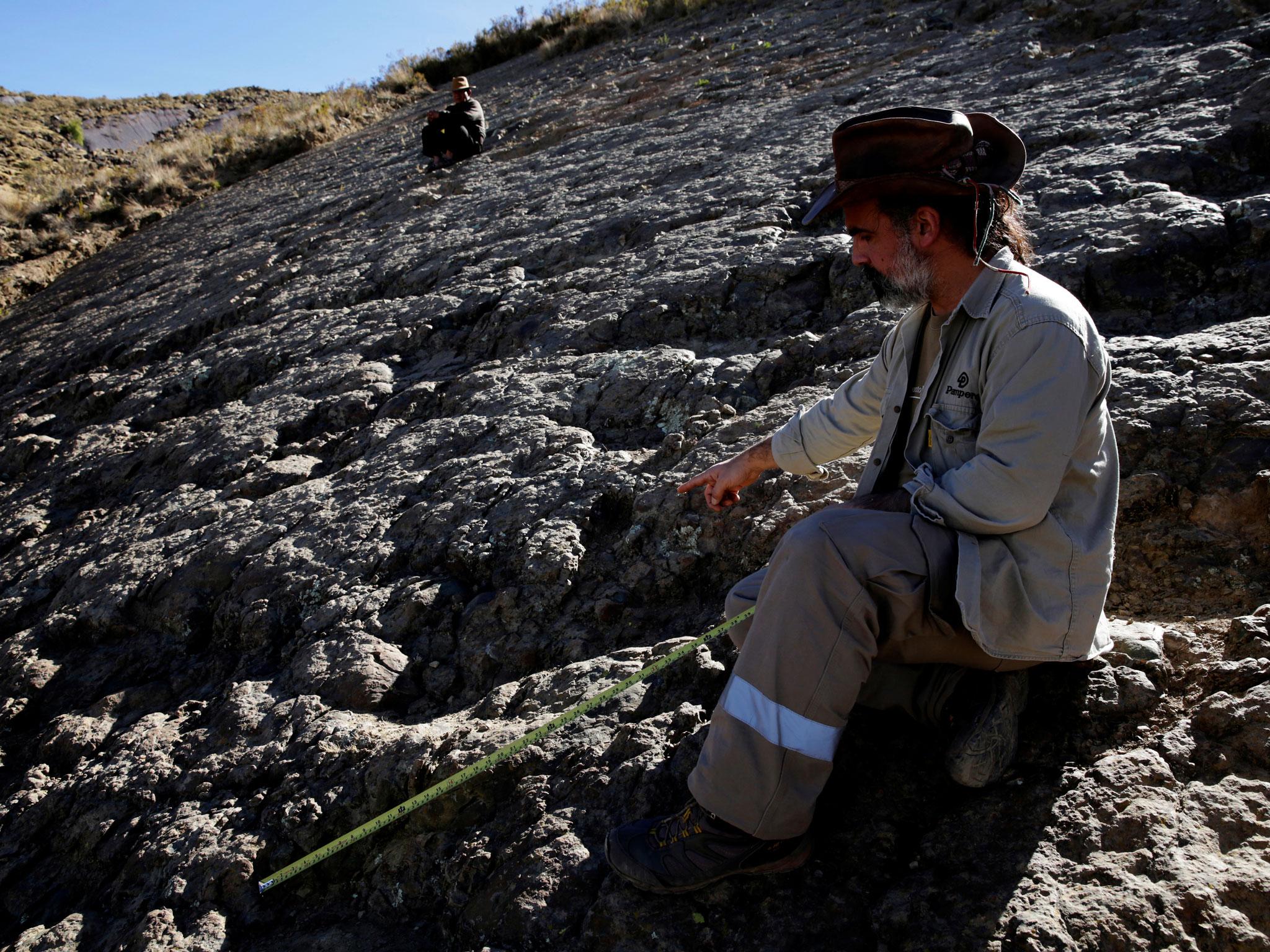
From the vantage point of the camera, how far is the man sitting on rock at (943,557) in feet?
5.59

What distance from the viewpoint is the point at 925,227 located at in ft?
6.59

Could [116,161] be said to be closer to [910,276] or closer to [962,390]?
[910,276]

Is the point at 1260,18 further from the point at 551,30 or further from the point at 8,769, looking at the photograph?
the point at 551,30

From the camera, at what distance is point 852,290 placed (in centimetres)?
404

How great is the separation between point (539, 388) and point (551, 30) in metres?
13.3

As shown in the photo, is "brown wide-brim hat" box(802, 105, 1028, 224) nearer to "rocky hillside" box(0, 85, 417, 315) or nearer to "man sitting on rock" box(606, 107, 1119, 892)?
"man sitting on rock" box(606, 107, 1119, 892)

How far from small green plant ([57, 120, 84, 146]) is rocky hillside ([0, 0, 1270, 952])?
54.0 ft

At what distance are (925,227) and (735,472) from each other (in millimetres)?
926

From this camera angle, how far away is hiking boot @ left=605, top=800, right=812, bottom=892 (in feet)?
5.74

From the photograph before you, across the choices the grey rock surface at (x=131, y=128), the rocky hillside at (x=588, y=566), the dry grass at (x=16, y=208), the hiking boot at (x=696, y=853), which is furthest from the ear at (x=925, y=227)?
the grey rock surface at (x=131, y=128)

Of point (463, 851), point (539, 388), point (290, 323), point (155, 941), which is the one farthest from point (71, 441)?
point (463, 851)

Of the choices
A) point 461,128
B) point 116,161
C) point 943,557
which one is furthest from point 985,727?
point 116,161

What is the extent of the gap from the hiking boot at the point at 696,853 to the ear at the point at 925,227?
1.39m

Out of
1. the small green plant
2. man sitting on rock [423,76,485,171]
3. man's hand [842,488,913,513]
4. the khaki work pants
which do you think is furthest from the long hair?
the small green plant
